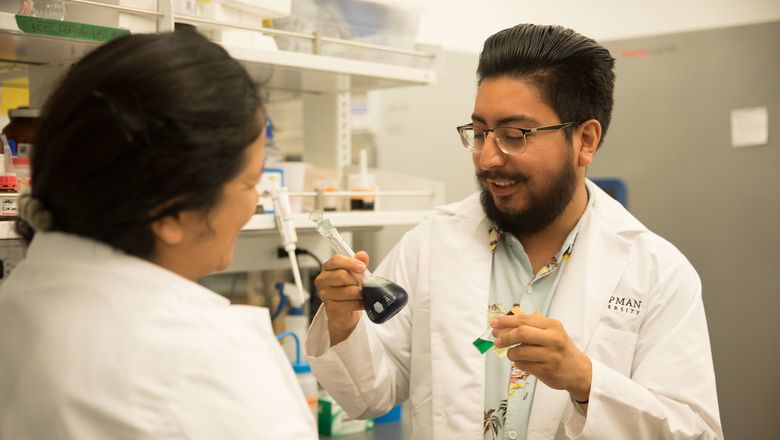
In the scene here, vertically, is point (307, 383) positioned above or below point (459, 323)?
below

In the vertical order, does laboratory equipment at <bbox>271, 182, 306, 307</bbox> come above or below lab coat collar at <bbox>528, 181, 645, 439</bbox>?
above

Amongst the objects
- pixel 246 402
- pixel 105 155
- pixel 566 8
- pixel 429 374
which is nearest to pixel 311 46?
pixel 429 374

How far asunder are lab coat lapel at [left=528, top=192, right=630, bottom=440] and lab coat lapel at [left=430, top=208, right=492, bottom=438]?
12cm

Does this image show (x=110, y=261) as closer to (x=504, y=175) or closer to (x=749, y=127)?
(x=504, y=175)

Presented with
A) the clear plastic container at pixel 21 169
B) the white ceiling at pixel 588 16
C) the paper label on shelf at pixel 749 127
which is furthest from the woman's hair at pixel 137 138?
the white ceiling at pixel 588 16

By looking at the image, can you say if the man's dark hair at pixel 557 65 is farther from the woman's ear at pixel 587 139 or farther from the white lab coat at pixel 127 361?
the white lab coat at pixel 127 361

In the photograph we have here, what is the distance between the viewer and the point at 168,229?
76cm

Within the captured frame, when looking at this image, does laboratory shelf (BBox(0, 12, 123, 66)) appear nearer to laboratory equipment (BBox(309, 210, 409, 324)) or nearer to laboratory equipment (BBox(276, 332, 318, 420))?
laboratory equipment (BBox(309, 210, 409, 324))

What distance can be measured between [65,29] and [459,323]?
2.99 feet

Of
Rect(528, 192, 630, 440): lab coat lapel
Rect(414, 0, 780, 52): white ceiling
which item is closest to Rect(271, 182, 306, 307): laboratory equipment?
Rect(528, 192, 630, 440): lab coat lapel

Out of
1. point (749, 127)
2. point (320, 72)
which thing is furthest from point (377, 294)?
point (749, 127)

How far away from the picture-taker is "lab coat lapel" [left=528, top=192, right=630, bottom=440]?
4.36 feet

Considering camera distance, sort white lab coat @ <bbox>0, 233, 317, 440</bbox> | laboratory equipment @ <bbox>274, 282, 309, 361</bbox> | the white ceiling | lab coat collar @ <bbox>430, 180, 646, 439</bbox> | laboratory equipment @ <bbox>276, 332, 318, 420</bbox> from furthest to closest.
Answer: the white ceiling
laboratory equipment @ <bbox>274, 282, 309, 361</bbox>
laboratory equipment @ <bbox>276, 332, 318, 420</bbox>
lab coat collar @ <bbox>430, 180, 646, 439</bbox>
white lab coat @ <bbox>0, 233, 317, 440</bbox>

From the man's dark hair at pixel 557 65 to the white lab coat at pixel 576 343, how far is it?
0.21 metres
